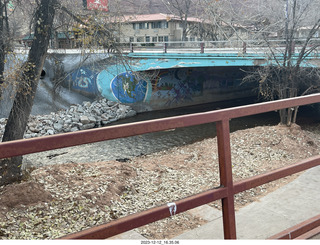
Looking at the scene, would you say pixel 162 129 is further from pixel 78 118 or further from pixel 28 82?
pixel 78 118

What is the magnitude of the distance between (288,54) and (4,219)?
10.9 metres

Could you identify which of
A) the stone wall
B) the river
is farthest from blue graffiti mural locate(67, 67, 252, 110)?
the river

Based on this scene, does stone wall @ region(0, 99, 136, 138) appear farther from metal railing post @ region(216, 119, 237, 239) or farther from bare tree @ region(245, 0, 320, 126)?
metal railing post @ region(216, 119, 237, 239)

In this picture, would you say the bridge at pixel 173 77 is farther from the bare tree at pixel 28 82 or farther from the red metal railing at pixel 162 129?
the red metal railing at pixel 162 129

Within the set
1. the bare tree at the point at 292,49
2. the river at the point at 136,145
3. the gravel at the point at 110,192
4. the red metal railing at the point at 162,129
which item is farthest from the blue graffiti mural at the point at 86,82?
the red metal railing at the point at 162,129

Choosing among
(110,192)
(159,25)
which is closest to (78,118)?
(110,192)

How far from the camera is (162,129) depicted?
2020 millimetres

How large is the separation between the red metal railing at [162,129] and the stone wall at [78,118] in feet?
54.6

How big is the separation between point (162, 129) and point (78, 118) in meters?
18.6

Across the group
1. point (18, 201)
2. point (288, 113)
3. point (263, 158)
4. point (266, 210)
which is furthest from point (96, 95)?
point (266, 210)

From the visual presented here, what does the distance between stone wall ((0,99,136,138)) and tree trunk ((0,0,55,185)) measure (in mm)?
10718

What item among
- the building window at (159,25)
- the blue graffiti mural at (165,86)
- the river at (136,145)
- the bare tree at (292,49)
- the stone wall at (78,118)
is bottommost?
the river at (136,145)

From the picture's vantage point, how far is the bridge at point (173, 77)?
1889 centimetres

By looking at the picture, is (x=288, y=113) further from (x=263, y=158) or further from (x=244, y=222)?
(x=244, y=222)
